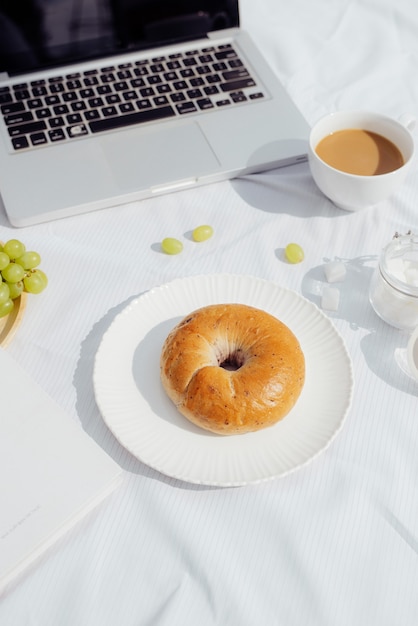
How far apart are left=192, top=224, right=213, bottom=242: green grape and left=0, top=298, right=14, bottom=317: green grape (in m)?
0.24

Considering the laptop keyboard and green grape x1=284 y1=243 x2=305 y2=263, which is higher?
the laptop keyboard

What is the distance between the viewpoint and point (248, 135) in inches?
35.9

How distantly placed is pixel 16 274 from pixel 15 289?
2 centimetres

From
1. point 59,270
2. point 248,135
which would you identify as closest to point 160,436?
point 59,270

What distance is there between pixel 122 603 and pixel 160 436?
0.15m

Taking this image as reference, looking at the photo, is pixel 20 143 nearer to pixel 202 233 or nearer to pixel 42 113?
pixel 42 113

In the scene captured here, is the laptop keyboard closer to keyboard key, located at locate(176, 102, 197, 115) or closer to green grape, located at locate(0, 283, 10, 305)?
keyboard key, located at locate(176, 102, 197, 115)

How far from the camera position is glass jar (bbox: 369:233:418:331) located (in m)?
0.72

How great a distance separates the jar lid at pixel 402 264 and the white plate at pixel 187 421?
3.4 inches

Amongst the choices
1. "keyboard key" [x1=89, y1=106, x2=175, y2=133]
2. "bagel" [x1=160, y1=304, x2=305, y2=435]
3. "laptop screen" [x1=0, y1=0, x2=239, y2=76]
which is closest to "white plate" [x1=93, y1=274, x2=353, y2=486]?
"bagel" [x1=160, y1=304, x2=305, y2=435]

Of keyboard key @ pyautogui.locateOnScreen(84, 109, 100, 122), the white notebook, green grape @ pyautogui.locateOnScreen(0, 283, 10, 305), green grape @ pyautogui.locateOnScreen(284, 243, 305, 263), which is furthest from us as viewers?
keyboard key @ pyautogui.locateOnScreen(84, 109, 100, 122)

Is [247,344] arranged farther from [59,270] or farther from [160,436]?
[59,270]

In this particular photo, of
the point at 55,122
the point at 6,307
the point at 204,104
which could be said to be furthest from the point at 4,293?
the point at 204,104

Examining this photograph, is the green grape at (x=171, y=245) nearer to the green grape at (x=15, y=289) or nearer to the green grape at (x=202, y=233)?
the green grape at (x=202, y=233)
